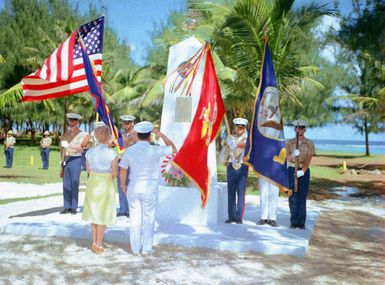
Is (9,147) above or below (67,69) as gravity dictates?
below

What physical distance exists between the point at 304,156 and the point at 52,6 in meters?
40.4

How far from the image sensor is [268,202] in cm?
820

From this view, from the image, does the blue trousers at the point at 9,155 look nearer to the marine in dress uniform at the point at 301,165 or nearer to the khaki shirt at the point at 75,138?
the khaki shirt at the point at 75,138

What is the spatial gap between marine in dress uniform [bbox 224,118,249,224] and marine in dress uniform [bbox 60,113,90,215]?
102 inches

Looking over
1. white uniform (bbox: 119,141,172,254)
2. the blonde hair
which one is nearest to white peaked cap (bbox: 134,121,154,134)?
white uniform (bbox: 119,141,172,254)

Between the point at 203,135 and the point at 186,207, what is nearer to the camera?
the point at 203,135

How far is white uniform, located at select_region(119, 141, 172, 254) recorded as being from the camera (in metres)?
5.96

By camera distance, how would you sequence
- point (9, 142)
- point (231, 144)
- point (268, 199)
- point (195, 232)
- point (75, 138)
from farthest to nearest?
point (9, 142), point (75, 138), point (268, 199), point (231, 144), point (195, 232)

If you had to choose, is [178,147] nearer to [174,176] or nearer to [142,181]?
[174,176]

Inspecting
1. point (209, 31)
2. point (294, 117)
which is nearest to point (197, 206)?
point (209, 31)

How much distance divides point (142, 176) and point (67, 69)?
3.42 metres

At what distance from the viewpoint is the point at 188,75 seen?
8.57m

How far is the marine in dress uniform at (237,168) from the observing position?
7.95 m

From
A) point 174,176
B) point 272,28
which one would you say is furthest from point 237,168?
point 272,28
